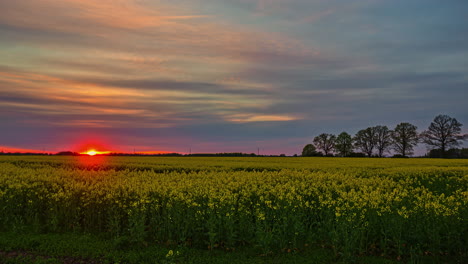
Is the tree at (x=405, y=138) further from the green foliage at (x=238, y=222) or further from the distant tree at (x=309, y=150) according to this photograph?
the green foliage at (x=238, y=222)

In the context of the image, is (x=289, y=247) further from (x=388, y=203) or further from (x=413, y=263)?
(x=388, y=203)

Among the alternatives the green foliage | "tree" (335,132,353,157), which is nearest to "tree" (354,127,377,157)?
"tree" (335,132,353,157)

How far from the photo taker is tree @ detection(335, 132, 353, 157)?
113000 mm

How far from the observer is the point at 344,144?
114562 millimetres

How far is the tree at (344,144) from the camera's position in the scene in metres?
113

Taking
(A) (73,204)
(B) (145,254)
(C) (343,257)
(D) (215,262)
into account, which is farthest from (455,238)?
(A) (73,204)

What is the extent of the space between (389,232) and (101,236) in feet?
32.8

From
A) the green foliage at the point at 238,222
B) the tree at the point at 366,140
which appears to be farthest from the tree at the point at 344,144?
the green foliage at the point at 238,222

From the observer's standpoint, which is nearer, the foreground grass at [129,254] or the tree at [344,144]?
the foreground grass at [129,254]

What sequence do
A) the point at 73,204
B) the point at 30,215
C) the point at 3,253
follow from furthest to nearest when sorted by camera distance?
the point at 30,215, the point at 73,204, the point at 3,253

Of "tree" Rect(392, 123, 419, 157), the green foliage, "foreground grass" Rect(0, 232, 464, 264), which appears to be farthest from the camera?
"tree" Rect(392, 123, 419, 157)

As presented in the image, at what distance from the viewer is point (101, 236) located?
42.6ft

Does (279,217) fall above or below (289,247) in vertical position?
above

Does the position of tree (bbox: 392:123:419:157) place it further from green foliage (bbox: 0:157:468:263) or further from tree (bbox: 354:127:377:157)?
green foliage (bbox: 0:157:468:263)
